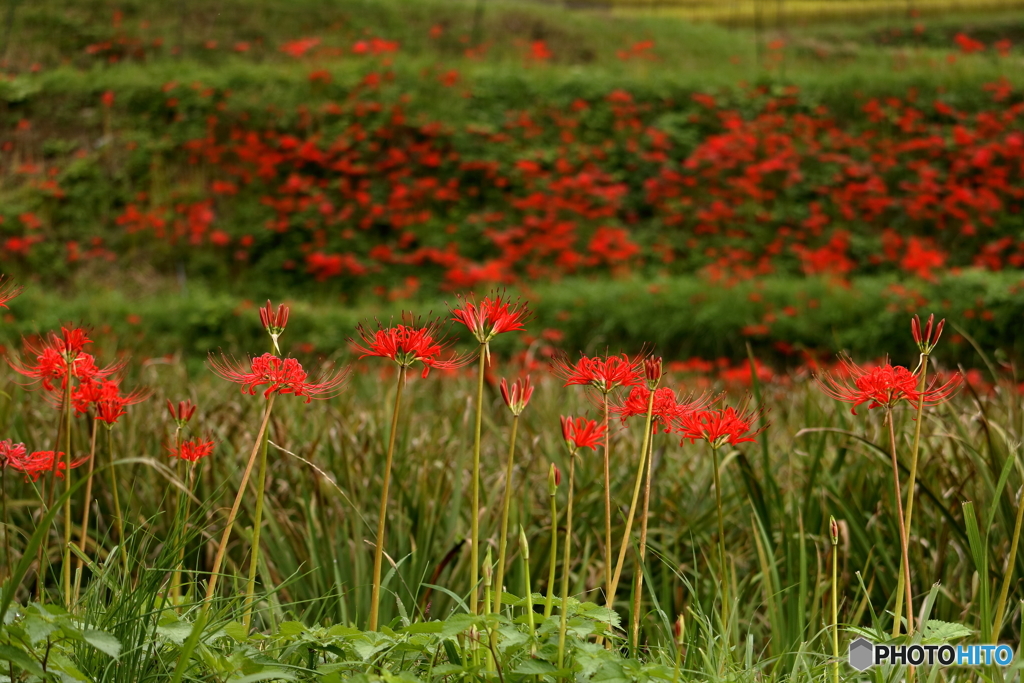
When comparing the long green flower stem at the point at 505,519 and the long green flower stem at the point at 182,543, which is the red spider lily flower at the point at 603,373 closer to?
the long green flower stem at the point at 505,519

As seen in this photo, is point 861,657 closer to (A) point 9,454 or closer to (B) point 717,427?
(B) point 717,427

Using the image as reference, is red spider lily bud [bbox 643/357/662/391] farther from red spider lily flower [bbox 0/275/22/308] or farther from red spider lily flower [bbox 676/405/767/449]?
red spider lily flower [bbox 0/275/22/308]

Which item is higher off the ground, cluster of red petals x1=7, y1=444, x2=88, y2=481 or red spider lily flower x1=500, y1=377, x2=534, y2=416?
red spider lily flower x1=500, y1=377, x2=534, y2=416

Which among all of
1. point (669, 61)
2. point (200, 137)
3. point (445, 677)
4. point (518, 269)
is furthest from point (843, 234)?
point (445, 677)

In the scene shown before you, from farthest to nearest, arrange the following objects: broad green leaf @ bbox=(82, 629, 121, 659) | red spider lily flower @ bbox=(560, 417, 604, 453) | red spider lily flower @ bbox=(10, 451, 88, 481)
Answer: red spider lily flower @ bbox=(10, 451, 88, 481), red spider lily flower @ bbox=(560, 417, 604, 453), broad green leaf @ bbox=(82, 629, 121, 659)

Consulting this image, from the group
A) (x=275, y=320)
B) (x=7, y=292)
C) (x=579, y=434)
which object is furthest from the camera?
→ (x=7, y=292)

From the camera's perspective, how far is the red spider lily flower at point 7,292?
1257mm

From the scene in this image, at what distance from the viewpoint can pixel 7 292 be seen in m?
1.36

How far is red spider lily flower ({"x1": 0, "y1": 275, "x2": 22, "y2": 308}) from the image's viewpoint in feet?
4.12

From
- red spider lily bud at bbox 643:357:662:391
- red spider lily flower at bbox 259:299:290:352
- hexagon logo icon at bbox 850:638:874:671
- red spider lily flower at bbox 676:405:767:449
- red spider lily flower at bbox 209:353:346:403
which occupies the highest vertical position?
red spider lily flower at bbox 259:299:290:352

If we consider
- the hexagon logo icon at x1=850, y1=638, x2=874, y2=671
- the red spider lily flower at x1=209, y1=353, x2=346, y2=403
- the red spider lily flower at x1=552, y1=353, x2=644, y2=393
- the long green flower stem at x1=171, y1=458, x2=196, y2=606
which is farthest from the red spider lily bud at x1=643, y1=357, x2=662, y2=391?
the long green flower stem at x1=171, y1=458, x2=196, y2=606

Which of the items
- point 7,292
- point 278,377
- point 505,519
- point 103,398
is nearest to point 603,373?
point 505,519

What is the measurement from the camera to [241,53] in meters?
11.5

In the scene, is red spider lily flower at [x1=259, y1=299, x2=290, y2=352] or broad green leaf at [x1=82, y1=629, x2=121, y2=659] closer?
broad green leaf at [x1=82, y1=629, x2=121, y2=659]
